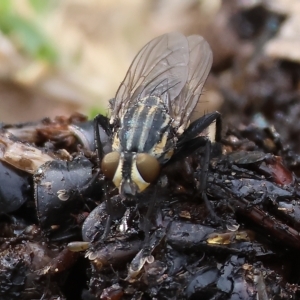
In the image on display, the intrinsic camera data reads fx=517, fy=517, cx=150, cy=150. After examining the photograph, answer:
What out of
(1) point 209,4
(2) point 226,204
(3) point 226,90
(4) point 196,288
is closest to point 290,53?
(3) point 226,90

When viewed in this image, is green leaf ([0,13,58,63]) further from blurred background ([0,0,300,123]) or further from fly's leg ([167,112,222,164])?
fly's leg ([167,112,222,164])

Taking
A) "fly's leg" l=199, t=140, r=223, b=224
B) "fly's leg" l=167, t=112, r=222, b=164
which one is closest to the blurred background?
"fly's leg" l=167, t=112, r=222, b=164

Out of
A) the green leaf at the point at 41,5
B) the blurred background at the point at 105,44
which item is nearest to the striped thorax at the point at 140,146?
the blurred background at the point at 105,44

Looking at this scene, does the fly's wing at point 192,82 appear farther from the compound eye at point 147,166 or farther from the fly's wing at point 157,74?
the compound eye at point 147,166

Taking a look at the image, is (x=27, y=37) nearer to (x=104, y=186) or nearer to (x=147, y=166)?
(x=104, y=186)

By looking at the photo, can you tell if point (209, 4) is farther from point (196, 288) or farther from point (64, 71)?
point (196, 288)

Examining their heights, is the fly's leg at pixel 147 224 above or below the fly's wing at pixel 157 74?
below
